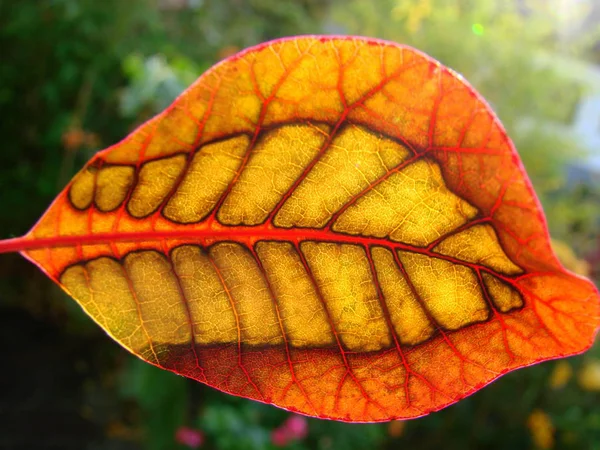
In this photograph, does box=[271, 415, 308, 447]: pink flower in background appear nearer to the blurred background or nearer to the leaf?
the blurred background

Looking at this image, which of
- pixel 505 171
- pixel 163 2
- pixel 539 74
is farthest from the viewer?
pixel 163 2

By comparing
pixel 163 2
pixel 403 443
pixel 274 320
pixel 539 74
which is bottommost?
pixel 403 443

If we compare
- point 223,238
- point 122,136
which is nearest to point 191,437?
point 122,136

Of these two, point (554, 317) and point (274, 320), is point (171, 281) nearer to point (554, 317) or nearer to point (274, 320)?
point (274, 320)

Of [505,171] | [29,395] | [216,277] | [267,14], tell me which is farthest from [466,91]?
[267,14]

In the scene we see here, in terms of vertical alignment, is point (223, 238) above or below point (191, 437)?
above

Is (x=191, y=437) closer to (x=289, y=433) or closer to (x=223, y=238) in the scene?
(x=289, y=433)
